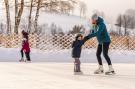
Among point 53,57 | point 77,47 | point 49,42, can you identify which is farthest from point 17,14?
point 77,47

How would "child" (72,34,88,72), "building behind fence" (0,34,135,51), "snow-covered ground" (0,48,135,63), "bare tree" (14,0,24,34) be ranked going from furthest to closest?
"bare tree" (14,0,24,34)
"building behind fence" (0,34,135,51)
"snow-covered ground" (0,48,135,63)
"child" (72,34,88,72)

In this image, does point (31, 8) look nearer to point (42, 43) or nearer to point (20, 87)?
point (42, 43)

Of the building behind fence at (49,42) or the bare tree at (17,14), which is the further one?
the bare tree at (17,14)

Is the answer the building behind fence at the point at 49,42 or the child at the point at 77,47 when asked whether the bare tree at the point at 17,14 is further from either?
the child at the point at 77,47

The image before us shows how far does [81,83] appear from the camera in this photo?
25.7 ft

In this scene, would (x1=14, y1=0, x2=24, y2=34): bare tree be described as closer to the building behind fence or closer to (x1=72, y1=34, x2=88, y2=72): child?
the building behind fence

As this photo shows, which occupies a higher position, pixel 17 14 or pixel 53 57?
pixel 17 14

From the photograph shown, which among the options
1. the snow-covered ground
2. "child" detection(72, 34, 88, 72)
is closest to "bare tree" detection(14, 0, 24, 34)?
the snow-covered ground

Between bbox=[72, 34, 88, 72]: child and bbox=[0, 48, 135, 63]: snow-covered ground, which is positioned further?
bbox=[0, 48, 135, 63]: snow-covered ground

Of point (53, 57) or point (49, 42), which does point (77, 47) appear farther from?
point (49, 42)

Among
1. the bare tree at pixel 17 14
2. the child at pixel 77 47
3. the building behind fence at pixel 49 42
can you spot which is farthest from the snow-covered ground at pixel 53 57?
the bare tree at pixel 17 14

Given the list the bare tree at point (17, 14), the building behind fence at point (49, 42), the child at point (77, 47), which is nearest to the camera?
the child at point (77, 47)

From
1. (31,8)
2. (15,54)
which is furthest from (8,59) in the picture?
(31,8)

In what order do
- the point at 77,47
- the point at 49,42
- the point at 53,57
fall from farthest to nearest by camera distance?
the point at 49,42, the point at 53,57, the point at 77,47
